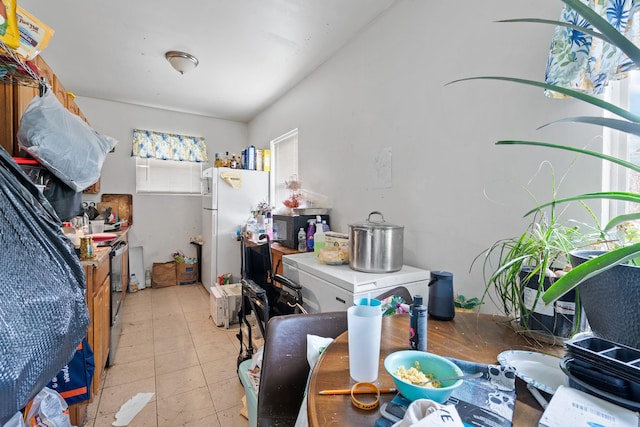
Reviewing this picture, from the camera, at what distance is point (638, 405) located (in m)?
0.47

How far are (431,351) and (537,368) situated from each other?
241 millimetres

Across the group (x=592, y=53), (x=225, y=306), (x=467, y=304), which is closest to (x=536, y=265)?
(x=467, y=304)

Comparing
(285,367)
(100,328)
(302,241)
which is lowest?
(100,328)

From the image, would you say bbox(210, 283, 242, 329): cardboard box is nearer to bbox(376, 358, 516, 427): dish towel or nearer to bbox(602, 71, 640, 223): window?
bbox(376, 358, 516, 427): dish towel

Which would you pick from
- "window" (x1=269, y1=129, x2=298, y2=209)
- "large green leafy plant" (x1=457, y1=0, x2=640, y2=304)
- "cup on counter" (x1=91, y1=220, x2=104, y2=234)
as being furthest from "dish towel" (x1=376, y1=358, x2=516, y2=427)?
A: "cup on counter" (x1=91, y1=220, x2=104, y2=234)

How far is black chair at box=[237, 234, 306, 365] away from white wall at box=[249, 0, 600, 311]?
29.7 inches

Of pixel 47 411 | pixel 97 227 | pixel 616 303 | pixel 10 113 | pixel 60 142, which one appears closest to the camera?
pixel 616 303

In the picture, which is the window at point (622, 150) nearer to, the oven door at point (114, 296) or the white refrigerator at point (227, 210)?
the oven door at point (114, 296)

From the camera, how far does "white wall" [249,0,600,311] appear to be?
4.00ft

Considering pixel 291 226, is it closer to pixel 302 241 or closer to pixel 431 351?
pixel 302 241

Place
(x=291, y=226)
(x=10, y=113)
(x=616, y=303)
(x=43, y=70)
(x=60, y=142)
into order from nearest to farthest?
(x=616, y=303), (x=60, y=142), (x=10, y=113), (x=43, y=70), (x=291, y=226)

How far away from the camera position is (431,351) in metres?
0.78

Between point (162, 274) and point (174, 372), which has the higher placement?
point (162, 274)

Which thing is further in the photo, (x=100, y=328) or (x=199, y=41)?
(x=199, y=41)
